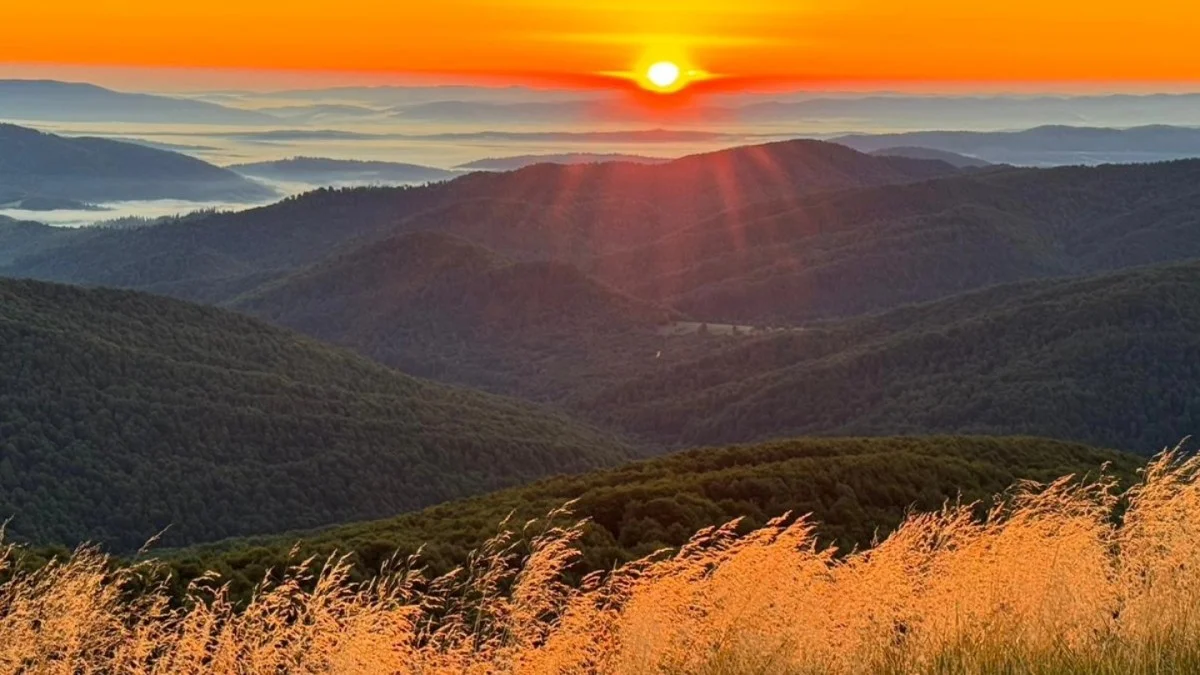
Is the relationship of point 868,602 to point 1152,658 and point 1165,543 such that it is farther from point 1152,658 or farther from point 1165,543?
point 1165,543

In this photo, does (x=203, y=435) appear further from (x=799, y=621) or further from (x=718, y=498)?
(x=799, y=621)

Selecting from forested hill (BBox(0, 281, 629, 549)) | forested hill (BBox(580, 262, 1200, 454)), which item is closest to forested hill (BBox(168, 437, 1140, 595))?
forested hill (BBox(0, 281, 629, 549))

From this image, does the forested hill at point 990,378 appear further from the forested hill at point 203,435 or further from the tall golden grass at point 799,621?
the tall golden grass at point 799,621

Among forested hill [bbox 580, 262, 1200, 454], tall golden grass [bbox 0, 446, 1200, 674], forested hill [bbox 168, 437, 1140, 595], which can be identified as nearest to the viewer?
tall golden grass [bbox 0, 446, 1200, 674]

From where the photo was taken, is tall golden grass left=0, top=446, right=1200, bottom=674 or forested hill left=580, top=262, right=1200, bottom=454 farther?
forested hill left=580, top=262, right=1200, bottom=454

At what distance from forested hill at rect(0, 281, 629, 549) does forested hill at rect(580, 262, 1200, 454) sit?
22.9 metres

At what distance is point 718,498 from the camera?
35875 millimetres

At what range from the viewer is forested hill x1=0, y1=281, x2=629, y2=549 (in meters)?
80.8

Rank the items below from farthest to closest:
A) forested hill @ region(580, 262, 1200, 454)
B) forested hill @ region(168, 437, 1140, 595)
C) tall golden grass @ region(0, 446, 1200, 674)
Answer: forested hill @ region(580, 262, 1200, 454), forested hill @ region(168, 437, 1140, 595), tall golden grass @ region(0, 446, 1200, 674)

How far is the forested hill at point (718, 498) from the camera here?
27.1 m

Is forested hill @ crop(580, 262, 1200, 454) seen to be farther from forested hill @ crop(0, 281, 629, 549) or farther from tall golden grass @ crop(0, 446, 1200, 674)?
tall golden grass @ crop(0, 446, 1200, 674)

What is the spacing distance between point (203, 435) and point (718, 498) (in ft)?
229

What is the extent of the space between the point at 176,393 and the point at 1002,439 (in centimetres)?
7426

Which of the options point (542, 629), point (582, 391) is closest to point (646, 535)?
point (542, 629)
